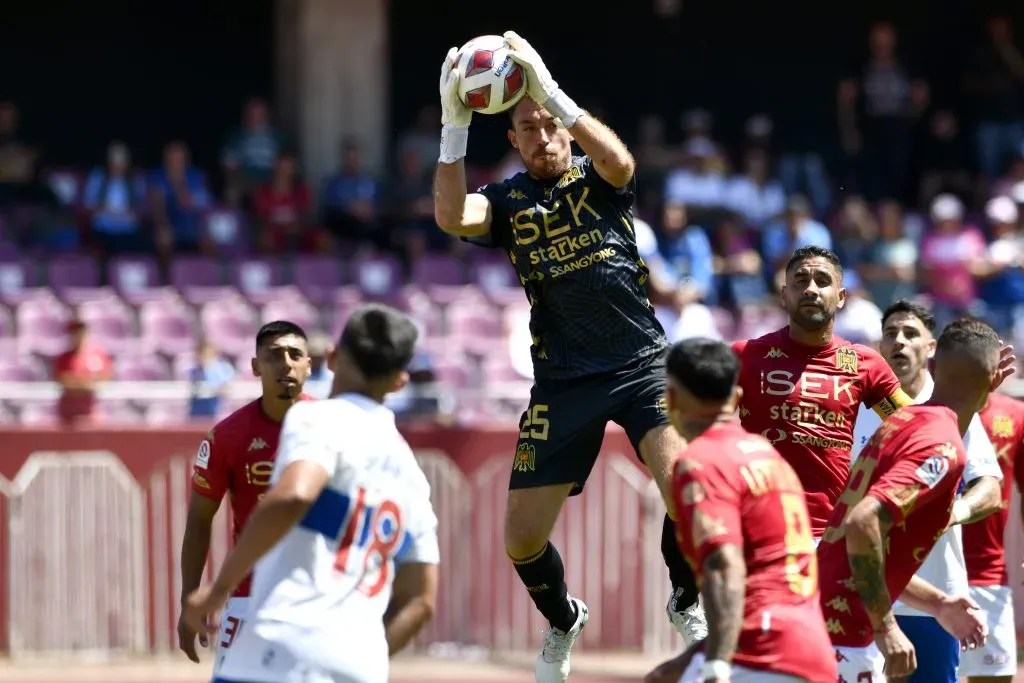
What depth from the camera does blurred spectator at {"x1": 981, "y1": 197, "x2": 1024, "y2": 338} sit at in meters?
16.0

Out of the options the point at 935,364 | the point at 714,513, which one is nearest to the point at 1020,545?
the point at 935,364

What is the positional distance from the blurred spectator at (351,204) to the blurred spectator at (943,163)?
6884 millimetres

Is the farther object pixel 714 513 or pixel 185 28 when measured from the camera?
pixel 185 28

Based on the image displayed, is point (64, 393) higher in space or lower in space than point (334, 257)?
lower

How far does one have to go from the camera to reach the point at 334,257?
17.1m

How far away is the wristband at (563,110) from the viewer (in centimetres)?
667

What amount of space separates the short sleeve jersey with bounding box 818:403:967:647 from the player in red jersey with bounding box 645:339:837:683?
35.6 inches

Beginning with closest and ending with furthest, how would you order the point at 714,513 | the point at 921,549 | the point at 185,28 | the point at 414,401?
the point at 714,513
the point at 921,549
the point at 414,401
the point at 185,28

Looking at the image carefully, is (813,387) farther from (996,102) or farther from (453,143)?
(996,102)

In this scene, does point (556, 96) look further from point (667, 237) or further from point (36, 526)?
point (667, 237)

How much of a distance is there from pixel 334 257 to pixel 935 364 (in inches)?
435

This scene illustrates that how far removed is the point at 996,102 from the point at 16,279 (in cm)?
1173

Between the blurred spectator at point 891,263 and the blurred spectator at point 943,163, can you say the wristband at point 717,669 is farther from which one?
the blurred spectator at point 943,163

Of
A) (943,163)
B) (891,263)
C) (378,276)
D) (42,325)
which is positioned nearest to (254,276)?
(378,276)
